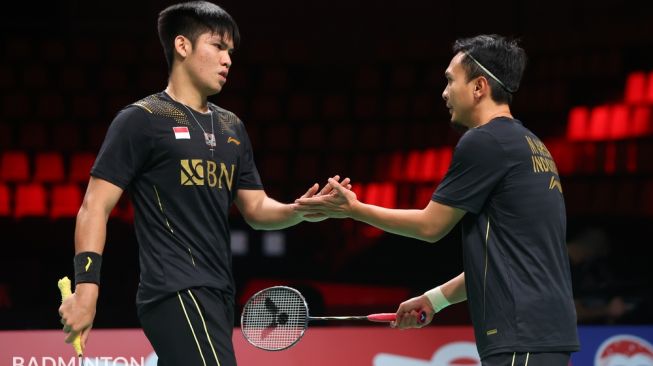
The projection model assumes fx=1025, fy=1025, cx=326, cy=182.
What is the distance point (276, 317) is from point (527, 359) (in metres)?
0.98

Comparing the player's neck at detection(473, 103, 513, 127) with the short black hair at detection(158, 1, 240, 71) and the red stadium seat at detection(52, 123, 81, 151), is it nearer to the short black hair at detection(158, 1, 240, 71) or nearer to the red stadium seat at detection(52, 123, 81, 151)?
the short black hair at detection(158, 1, 240, 71)

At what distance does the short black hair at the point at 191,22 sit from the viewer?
10.3ft

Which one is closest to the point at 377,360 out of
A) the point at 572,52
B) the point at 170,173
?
the point at 170,173

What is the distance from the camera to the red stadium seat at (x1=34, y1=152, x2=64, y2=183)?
782 cm

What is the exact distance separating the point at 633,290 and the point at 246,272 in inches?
97.9

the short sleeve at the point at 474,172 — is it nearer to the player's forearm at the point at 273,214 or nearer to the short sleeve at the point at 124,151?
the player's forearm at the point at 273,214

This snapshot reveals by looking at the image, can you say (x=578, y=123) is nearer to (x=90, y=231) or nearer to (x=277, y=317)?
(x=277, y=317)

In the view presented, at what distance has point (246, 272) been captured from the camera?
6.77 meters

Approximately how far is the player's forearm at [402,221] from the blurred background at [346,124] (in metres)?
2.05

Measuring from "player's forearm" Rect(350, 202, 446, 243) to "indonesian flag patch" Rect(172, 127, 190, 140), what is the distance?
1.94 feet

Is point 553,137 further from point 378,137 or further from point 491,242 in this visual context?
point 491,242

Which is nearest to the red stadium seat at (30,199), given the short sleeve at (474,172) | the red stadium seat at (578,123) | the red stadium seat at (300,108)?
the red stadium seat at (300,108)

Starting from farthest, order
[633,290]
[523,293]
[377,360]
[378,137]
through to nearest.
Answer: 1. [378,137]
2. [633,290]
3. [377,360]
4. [523,293]

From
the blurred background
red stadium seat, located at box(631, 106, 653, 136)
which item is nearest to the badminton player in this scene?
the blurred background
